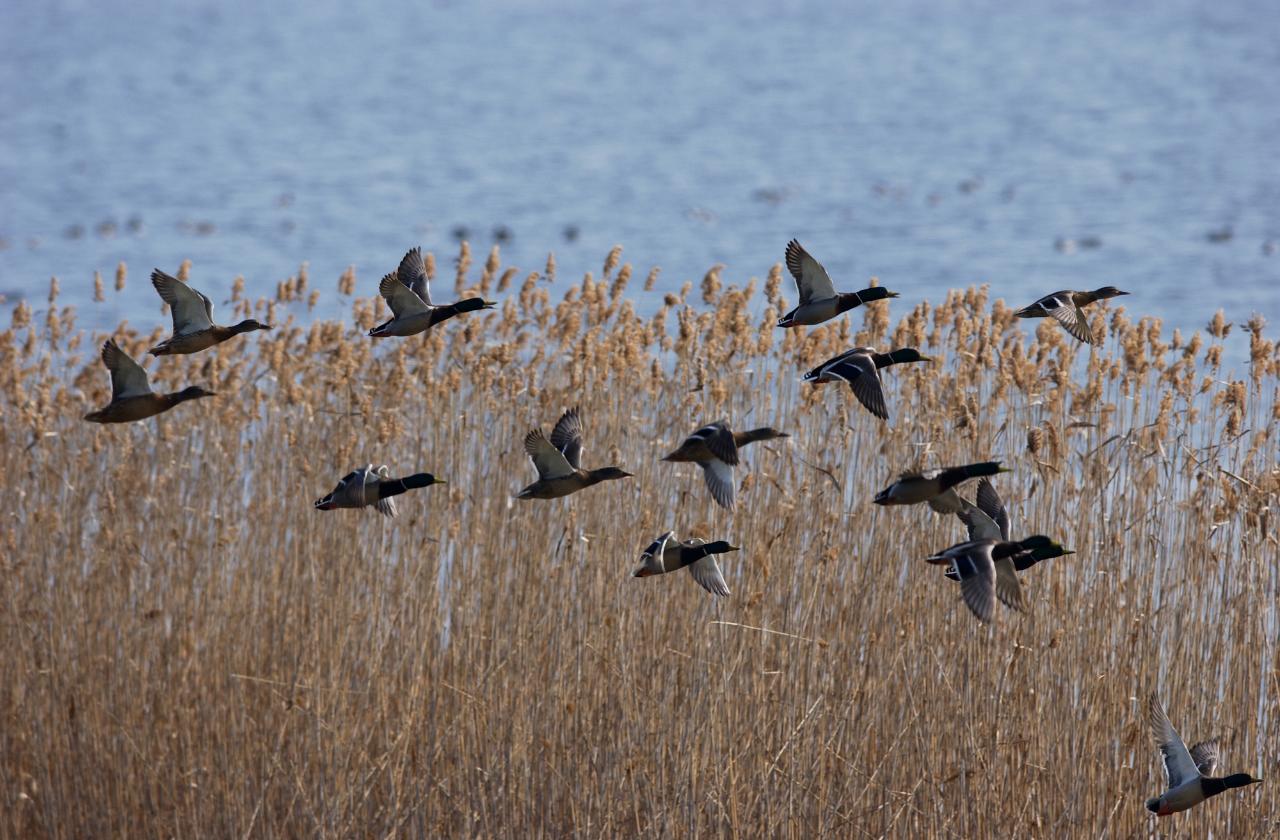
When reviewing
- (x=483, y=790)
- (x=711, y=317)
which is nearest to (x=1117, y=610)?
(x=711, y=317)

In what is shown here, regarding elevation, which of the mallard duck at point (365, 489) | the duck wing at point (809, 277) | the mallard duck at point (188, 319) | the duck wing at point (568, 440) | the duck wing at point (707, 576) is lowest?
the duck wing at point (707, 576)

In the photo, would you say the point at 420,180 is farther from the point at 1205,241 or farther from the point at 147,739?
the point at 147,739

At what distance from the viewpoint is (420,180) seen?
23.4 meters

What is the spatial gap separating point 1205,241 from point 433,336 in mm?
13608

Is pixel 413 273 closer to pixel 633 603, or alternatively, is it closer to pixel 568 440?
pixel 568 440

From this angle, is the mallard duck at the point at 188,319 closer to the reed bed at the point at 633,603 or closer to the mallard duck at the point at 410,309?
the mallard duck at the point at 410,309

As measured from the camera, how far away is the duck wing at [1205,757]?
4.28 metres

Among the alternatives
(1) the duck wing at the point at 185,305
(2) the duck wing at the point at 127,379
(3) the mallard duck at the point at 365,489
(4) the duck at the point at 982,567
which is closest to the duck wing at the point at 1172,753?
(4) the duck at the point at 982,567

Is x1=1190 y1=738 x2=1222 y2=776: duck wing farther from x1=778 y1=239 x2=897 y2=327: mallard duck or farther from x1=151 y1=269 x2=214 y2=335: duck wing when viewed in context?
x1=151 y1=269 x2=214 y2=335: duck wing

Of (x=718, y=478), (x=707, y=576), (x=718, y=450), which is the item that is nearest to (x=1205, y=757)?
(x=707, y=576)

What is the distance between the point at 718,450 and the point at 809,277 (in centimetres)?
53

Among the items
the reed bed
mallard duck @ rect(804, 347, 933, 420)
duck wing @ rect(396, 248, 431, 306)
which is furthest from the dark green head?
the reed bed

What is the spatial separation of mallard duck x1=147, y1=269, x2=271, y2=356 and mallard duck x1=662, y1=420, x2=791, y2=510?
1147mm

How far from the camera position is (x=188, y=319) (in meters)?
4.26
